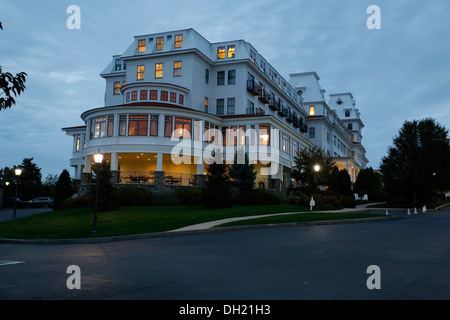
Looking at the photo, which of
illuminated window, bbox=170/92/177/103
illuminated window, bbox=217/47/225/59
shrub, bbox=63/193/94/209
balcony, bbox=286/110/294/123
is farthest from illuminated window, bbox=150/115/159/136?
balcony, bbox=286/110/294/123

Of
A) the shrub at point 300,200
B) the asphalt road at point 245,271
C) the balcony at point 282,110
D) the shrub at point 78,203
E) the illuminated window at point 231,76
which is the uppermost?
the illuminated window at point 231,76

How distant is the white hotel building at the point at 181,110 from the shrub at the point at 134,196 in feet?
5.70

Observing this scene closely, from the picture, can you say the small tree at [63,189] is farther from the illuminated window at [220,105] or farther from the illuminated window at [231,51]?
the illuminated window at [231,51]

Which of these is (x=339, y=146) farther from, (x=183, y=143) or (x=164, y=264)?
(x=164, y=264)

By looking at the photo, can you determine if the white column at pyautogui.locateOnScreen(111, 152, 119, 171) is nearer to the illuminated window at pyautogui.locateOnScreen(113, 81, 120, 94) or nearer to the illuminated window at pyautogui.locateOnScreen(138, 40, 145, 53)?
the illuminated window at pyautogui.locateOnScreen(138, 40, 145, 53)

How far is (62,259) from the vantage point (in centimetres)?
1086

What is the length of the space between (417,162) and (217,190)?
2461cm

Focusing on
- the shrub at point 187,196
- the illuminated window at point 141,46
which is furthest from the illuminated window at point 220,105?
the shrub at point 187,196

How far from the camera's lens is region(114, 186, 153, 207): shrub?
101 feet

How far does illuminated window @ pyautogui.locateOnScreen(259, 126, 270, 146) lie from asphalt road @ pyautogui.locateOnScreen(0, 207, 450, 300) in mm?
26193

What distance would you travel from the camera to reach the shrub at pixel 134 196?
30922 mm

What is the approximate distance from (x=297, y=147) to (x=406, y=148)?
11964 millimetres

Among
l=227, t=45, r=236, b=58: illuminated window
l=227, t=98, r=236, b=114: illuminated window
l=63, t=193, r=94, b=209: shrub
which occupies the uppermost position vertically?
l=227, t=45, r=236, b=58: illuminated window
